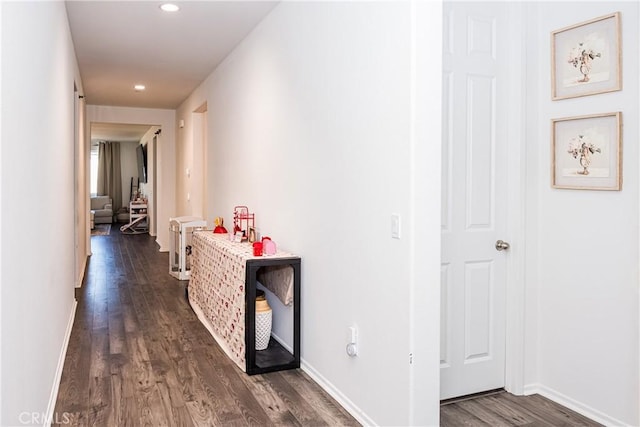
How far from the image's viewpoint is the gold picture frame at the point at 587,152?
256cm

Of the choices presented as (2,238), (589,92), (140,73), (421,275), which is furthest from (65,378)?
(140,73)

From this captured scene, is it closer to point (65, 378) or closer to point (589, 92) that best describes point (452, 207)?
point (589, 92)

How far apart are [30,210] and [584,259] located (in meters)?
2.57

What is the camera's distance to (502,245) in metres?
2.96

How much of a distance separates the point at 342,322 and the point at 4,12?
6.70 feet

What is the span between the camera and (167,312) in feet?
15.8

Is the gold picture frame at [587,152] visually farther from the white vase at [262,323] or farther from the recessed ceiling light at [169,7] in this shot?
the recessed ceiling light at [169,7]

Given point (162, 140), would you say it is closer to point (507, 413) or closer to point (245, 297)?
point (245, 297)

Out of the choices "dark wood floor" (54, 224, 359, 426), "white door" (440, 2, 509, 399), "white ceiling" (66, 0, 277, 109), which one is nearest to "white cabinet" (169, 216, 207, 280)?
"dark wood floor" (54, 224, 359, 426)

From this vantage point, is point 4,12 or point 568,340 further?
point 568,340

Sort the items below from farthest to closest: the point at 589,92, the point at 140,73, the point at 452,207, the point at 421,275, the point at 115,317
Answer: the point at 140,73
the point at 115,317
the point at 452,207
the point at 589,92
the point at 421,275

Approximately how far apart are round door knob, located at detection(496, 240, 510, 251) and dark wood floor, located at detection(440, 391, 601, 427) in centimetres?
80
